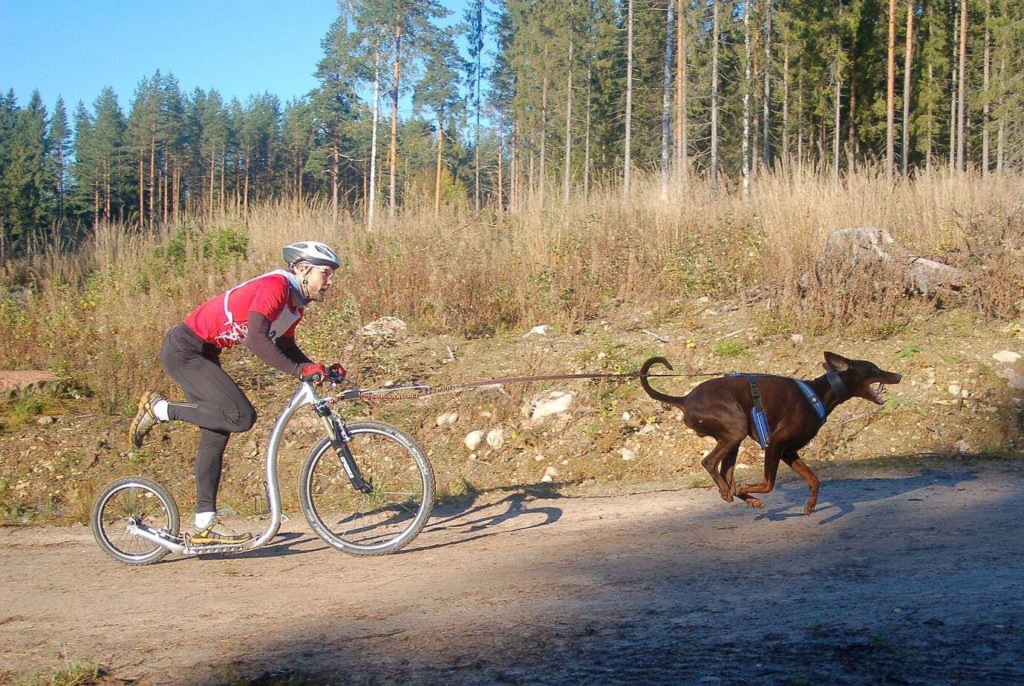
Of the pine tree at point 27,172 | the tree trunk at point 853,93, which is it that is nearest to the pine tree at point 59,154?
the pine tree at point 27,172

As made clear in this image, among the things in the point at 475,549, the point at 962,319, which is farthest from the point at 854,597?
the point at 962,319

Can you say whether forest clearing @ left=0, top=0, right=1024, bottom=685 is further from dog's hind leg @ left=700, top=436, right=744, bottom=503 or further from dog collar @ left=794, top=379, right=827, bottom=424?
dog collar @ left=794, top=379, right=827, bottom=424

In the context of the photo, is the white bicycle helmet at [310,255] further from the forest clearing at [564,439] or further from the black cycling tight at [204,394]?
the forest clearing at [564,439]

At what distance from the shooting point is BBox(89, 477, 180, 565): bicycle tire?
6.05m

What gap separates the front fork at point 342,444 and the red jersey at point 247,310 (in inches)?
24.6

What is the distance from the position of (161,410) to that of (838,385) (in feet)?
15.7

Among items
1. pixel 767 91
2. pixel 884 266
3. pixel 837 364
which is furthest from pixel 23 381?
pixel 767 91

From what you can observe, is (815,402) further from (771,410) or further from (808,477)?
(808,477)

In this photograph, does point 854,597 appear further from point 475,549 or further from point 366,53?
point 366,53

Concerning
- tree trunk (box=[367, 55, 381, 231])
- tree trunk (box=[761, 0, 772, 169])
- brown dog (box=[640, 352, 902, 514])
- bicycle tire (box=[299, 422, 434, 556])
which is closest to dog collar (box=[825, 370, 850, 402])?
brown dog (box=[640, 352, 902, 514])

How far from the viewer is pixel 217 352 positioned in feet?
19.6

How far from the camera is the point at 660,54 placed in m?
37.9

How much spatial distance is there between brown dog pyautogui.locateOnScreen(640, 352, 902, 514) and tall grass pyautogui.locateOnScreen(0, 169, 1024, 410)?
416 centimetres

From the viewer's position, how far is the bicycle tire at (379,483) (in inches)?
228
